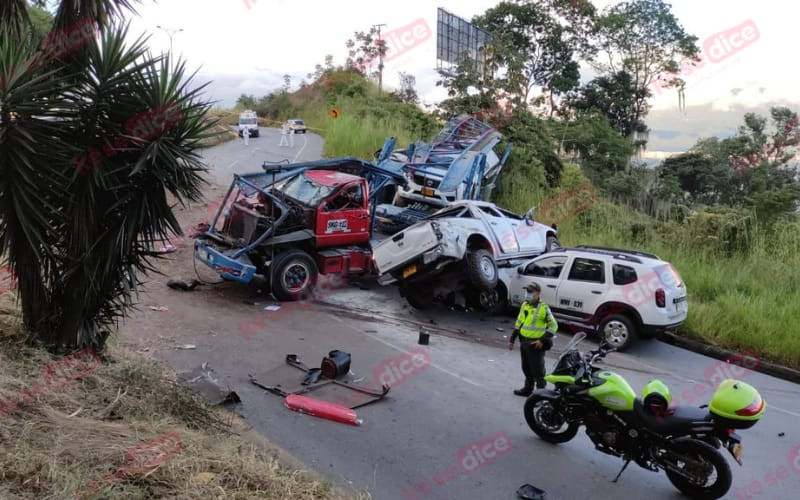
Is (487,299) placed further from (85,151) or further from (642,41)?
(642,41)

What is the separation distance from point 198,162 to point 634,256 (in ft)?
25.1

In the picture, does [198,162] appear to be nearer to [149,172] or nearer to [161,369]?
[149,172]

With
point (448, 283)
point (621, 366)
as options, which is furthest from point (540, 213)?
point (621, 366)

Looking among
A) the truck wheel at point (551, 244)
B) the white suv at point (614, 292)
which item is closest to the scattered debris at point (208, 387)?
the white suv at point (614, 292)

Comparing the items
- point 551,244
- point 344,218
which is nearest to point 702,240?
point 551,244

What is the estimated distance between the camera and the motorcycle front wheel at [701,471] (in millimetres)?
5371

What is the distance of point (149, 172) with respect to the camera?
5.92 meters

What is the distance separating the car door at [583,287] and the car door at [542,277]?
146 mm

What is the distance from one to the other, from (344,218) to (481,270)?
314 centimetres

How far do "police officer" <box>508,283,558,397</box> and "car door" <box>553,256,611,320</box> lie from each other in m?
3.57

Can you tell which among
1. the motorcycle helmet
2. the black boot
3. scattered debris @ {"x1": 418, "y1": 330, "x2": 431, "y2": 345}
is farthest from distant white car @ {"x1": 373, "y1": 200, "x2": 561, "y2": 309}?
the motorcycle helmet

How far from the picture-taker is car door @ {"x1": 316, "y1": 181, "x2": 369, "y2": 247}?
12547 millimetres

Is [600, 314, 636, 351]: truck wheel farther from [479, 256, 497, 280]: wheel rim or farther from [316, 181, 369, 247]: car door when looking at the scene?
[316, 181, 369, 247]: car door

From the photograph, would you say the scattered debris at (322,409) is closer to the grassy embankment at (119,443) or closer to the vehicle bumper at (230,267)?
the grassy embankment at (119,443)
